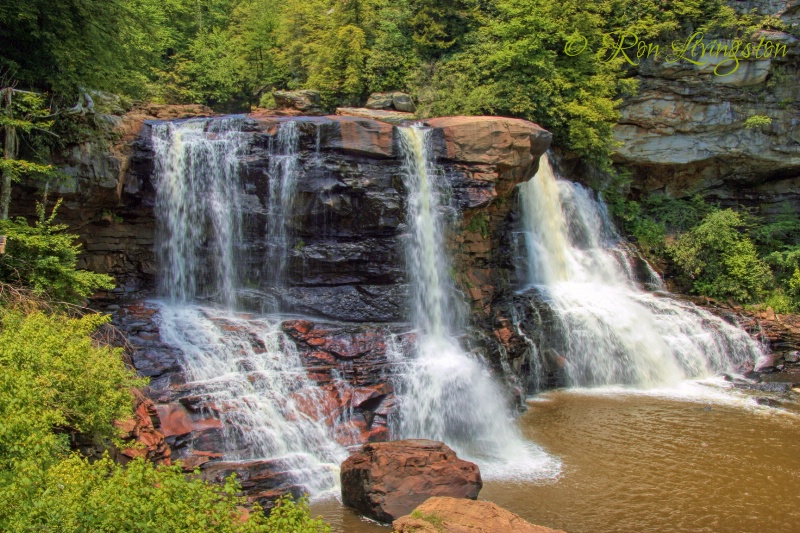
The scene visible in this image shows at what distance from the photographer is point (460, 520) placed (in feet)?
21.6

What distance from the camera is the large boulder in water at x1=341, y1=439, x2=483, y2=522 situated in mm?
8250

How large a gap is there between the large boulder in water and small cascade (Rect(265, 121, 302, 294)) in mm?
6052

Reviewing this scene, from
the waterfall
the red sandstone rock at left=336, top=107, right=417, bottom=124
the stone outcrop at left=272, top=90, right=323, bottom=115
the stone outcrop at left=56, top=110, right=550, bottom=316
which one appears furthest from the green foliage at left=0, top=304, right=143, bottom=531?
the stone outcrop at left=272, top=90, right=323, bottom=115

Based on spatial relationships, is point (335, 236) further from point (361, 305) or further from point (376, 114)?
point (376, 114)

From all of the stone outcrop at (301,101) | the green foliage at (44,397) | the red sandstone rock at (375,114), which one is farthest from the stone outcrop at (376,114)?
the green foliage at (44,397)

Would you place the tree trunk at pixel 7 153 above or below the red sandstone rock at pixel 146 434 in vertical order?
above

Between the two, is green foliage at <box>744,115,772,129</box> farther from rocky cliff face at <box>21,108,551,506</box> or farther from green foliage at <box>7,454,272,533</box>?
green foliage at <box>7,454,272,533</box>

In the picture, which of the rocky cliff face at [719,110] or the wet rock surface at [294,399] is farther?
the rocky cliff face at [719,110]

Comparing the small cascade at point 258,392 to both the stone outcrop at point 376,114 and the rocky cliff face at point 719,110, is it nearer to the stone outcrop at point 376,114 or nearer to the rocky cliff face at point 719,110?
the stone outcrop at point 376,114

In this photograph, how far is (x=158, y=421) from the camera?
912 centimetres

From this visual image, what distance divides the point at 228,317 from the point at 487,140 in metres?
7.47

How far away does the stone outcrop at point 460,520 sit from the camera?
6.34 meters

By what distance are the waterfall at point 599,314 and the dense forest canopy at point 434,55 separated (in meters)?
2.41

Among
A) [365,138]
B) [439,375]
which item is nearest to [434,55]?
[365,138]
